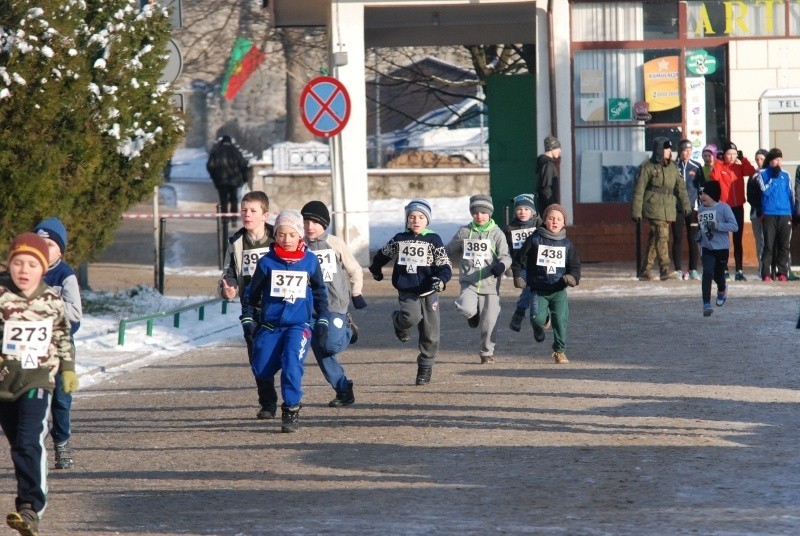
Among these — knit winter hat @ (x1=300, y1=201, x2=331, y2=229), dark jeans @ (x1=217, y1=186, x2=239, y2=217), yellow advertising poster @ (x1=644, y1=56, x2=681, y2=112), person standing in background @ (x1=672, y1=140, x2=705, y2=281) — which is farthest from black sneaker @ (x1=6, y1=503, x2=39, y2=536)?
dark jeans @ (x1=217, y1=186, x2=239, y2=217)

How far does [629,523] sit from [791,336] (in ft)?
27.0

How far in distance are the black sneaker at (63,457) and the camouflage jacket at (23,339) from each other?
5.04ft

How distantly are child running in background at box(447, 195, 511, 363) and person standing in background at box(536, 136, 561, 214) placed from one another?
7.31 metres

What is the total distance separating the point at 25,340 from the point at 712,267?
10.7 meters

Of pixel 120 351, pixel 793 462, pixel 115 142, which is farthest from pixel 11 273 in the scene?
pixel 115 142

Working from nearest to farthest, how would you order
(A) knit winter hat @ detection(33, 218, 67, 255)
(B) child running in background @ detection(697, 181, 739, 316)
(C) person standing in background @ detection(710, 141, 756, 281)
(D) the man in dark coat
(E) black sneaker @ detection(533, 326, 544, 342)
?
1. (A) knit winter hat @ detection(33, 218, 67, 255)
2. (E) black sneaker @ detection(533, 326, 544, 342)
3. (B) child running in background @ detection(697, 181, 739, 316)
4. (C) person standing in background @ detection(710, 141, 756, 281)
5. (D) the man in dark coat

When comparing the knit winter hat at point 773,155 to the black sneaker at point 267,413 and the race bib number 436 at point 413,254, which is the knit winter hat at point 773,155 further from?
the black sneaker at point 267,413

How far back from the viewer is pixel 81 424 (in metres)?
11.1

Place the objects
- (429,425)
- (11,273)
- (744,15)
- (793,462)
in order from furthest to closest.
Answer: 1. (744,15)
2. (429,425)
3. (793,462)
4. (11,273)

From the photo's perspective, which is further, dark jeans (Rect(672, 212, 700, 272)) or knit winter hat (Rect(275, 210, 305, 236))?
dark jeans (Rect(672, 212, 700, 272))

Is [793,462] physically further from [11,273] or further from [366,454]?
[11,273]

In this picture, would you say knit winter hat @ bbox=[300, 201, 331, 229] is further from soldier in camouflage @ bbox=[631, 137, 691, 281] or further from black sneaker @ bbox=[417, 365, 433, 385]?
soldier in camouflage @ bbox=[631, 137, 691, 281]

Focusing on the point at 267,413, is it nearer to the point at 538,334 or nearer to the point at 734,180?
the point at 538,334

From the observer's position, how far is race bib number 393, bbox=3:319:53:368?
768cm
